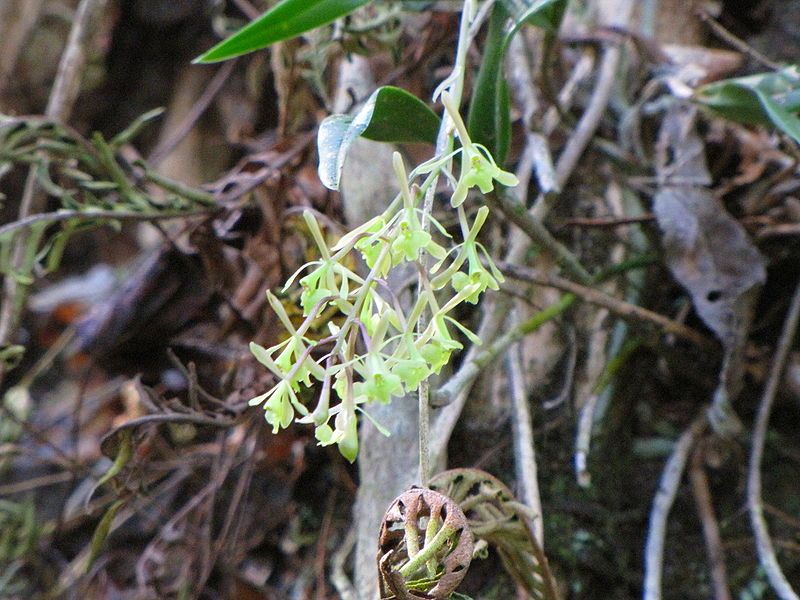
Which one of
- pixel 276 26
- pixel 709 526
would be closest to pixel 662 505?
pixel 709 526

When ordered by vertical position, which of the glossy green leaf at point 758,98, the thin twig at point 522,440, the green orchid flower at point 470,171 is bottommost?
the thin twig at point 522,440

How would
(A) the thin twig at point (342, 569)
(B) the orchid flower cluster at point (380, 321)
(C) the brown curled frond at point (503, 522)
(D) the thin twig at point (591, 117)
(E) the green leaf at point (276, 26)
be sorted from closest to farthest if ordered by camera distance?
(B) the orchid flower cluster at point (380, 321) → (E) the green leaf at point (276, 26) → (C) the brown curled frond at point (503, 522) → (A) the thin twig at point (342, 569) → (D) the thin twig at point (591, 117)

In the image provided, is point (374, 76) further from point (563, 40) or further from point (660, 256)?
point (660, 256)

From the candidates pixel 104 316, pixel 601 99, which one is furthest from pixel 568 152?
pixel 104 316

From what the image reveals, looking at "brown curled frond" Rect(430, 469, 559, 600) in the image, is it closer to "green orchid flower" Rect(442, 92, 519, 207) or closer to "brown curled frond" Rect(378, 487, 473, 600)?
→ "brown curled frond" Rect(378, 487, 473, 600)

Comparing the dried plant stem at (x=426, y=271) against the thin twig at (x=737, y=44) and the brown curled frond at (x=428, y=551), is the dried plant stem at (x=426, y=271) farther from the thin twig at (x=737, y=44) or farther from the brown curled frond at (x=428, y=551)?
the thin twig at (x=737, y=44)

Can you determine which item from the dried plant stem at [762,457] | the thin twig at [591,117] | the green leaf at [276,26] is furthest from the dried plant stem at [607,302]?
the green leaf at [276,26]
